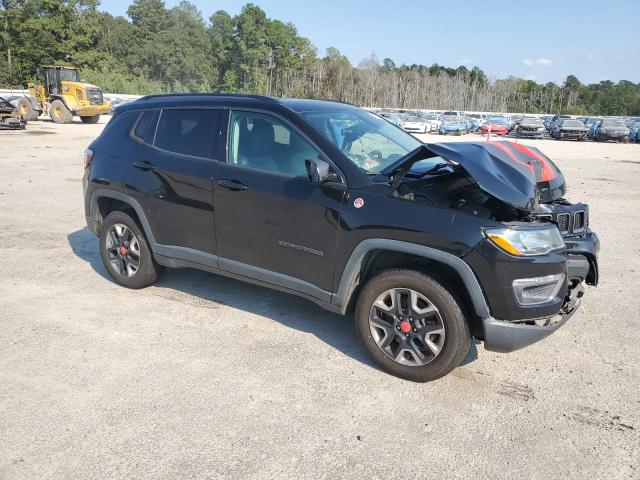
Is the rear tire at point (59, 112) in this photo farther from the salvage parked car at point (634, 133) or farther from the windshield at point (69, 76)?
the salvage parked car at point (634, 133)

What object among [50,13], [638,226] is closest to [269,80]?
[50,13]

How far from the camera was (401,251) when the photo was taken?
3.52m

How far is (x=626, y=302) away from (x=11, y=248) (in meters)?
6.90

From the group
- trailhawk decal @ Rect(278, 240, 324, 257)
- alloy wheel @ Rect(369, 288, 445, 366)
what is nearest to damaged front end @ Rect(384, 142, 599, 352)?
alloy wheel @ Rect(369, 288, 445, 366)

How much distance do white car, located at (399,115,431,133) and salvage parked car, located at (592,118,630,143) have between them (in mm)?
10937

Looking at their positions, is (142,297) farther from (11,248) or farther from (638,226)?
(638,226)

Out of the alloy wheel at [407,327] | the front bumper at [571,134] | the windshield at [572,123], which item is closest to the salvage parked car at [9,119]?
the alloy wheel at [407,327]

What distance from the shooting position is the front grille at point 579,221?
414 cm

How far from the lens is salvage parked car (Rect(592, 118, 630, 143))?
33.2m

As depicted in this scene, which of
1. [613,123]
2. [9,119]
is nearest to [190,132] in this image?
[9,119]

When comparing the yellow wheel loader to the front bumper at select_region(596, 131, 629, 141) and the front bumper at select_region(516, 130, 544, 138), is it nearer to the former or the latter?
the front bumper at select_region(516, 130, 544, 138)

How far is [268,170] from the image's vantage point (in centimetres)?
412

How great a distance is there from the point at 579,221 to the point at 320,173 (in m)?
2.12

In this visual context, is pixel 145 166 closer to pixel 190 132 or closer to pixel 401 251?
pixel 190 132
